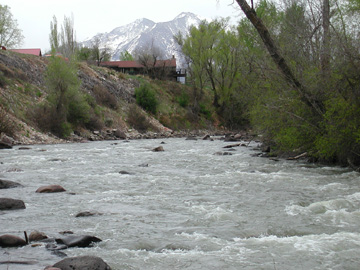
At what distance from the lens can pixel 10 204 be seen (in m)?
7.80

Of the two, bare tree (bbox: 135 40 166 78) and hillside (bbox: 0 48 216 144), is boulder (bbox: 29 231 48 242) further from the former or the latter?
bare tree (bbox: 135 40 166 78)

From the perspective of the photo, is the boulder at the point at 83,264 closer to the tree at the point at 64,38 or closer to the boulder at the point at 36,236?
the boulder at the point at 36,236

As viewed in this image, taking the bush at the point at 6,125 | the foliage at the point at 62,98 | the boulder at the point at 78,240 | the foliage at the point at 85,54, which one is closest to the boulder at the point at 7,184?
the boulder at the point at 78,240

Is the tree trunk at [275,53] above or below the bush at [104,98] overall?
Answer: above

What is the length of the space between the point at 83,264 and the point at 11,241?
1612mm

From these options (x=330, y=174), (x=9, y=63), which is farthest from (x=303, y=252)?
(x=9, y=63)

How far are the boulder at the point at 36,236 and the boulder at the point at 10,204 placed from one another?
7.32ft

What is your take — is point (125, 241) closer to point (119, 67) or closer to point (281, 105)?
point (281, 105)

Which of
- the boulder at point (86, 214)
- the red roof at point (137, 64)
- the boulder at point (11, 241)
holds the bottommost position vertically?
the boulder at point (86, 214)

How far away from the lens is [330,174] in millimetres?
12109

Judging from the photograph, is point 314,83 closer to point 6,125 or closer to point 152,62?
point 6,125

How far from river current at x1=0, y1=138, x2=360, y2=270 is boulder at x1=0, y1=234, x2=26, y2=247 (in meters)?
0.15

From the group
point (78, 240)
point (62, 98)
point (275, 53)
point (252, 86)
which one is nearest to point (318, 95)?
point (275, 53)

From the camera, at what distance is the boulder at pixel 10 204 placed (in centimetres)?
774
